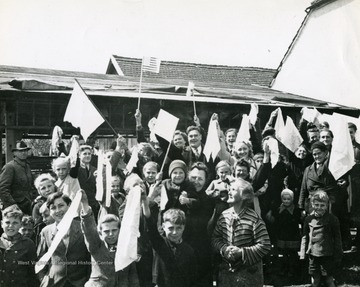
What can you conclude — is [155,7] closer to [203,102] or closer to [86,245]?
[203,102]

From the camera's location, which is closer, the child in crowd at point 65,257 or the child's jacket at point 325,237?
the child in crowd at point 65,257

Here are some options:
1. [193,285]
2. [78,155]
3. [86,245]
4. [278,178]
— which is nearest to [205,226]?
[193,285]

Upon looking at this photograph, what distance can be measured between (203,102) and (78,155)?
5.72 ft

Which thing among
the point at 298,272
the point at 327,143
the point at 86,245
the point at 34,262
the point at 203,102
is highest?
the point at 203,102

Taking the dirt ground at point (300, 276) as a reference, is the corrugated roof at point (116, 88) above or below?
above

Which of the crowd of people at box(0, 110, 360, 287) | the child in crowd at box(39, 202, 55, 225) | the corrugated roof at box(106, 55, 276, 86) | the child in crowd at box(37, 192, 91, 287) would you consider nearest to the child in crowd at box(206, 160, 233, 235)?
the crowd of people at box(0, 110, 360, 287)

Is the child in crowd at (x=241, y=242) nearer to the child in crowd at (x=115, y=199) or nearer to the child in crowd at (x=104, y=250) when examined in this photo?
the child in crowd at (x=104, y=250)

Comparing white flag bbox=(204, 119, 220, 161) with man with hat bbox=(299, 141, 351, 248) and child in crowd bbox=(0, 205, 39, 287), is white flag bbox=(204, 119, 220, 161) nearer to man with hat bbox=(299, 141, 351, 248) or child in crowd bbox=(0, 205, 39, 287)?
man with hat bbox=(299, 141, 351, 248)

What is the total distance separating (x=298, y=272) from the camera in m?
3.19

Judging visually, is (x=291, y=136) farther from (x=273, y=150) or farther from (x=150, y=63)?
(x=150, y=63)

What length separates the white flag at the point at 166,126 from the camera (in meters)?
2.96

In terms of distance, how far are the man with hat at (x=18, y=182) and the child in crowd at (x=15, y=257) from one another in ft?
1.67

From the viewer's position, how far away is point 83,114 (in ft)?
9.55

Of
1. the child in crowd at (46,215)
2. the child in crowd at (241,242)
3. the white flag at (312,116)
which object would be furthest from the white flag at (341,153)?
the child in crowd at (46,215)
